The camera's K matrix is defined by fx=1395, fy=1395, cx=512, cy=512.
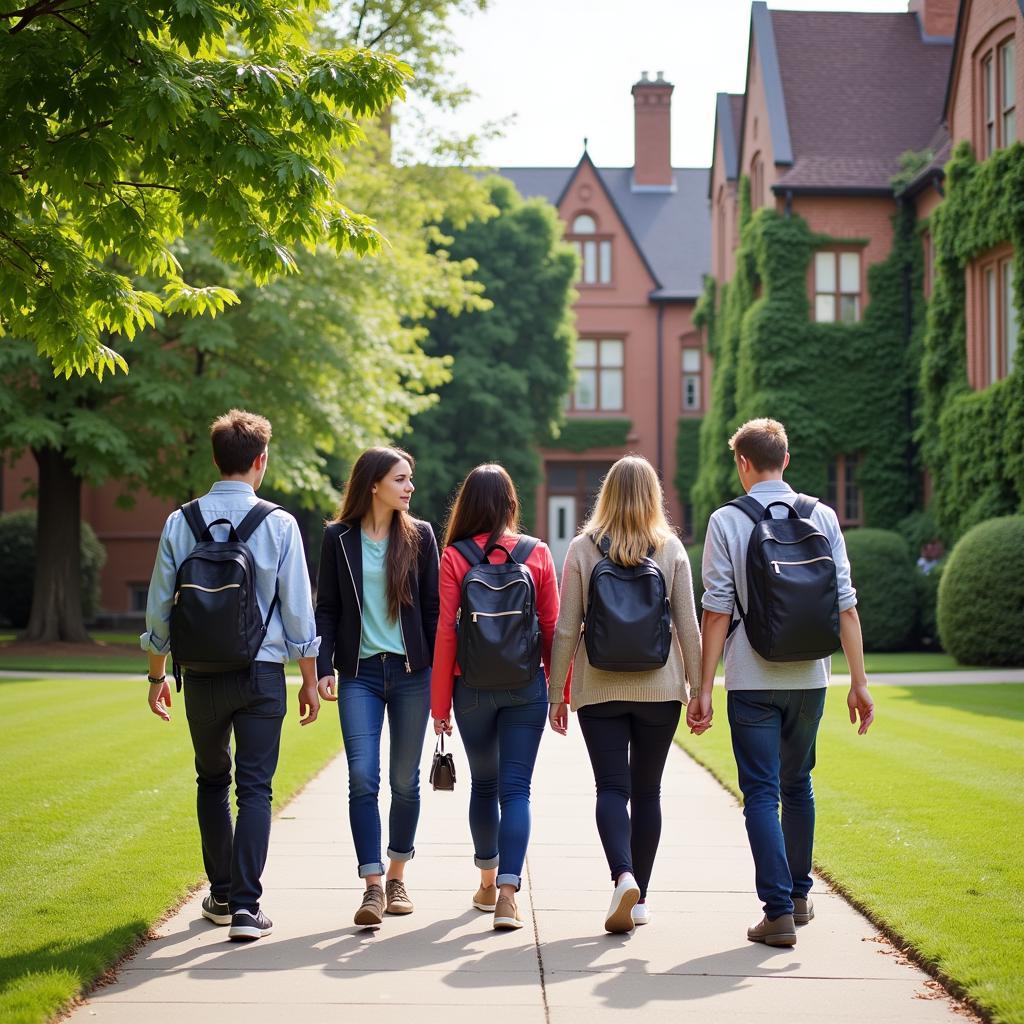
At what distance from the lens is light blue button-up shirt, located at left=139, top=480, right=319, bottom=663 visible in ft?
18.3

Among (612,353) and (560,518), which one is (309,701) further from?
(612,353)

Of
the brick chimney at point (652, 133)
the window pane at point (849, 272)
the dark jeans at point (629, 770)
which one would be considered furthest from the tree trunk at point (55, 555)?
the brick chimney at point (652, 133)

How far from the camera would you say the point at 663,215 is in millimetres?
46469

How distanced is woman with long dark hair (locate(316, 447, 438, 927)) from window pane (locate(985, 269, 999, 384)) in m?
19.1

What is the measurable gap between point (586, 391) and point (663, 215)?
23.1 ft

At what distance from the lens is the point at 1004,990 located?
4.65 m

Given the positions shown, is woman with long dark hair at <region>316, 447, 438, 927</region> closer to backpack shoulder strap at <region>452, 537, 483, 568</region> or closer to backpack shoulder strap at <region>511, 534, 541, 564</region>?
backpack shoulder strap at <region>452, 537, 483, 568</region>

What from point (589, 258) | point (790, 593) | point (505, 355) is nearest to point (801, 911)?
point (790, 593)

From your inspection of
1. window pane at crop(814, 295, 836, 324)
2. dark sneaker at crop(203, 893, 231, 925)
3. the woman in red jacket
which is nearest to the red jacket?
the woman in red jacket

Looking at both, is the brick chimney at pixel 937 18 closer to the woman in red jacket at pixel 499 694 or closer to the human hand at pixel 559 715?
the woman in red jacket at pixel 499 694

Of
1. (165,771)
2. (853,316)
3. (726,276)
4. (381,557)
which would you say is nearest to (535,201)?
(726,276)

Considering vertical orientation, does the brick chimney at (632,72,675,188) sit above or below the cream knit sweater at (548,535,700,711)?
above

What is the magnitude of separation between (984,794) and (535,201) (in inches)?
1245

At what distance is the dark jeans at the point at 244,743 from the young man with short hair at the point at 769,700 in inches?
65.6
